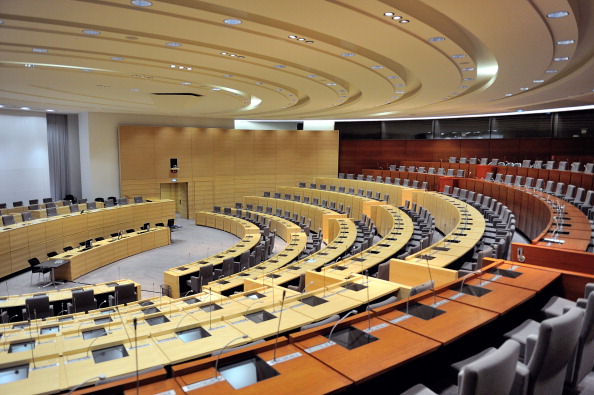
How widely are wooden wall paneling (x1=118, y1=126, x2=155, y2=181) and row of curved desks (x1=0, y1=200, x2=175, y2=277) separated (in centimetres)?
235

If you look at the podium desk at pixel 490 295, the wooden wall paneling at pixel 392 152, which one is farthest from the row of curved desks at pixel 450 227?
the wooden wall paneling at pixel 392 152

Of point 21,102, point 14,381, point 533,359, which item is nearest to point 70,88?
point 21,102

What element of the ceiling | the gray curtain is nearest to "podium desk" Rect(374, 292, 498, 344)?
the ceiling

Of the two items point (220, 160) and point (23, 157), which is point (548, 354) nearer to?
point (23, 157)

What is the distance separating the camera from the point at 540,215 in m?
10.5

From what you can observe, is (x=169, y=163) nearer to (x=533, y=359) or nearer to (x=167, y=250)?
(x=167, y=250)

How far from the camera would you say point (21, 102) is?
1430 cm

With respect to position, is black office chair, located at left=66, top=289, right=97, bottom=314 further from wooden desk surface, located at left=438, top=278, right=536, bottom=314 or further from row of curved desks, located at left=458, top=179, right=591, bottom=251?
row of curved desks, located at left=458, top=179, right=591, bottom=251

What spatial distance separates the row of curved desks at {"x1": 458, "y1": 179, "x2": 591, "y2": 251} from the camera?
6634 mm

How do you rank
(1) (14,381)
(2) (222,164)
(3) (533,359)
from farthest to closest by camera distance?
1. (2) (222,164)
2. (1) (14,381)
3. (3) (533,359)

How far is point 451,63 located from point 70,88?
375 inches

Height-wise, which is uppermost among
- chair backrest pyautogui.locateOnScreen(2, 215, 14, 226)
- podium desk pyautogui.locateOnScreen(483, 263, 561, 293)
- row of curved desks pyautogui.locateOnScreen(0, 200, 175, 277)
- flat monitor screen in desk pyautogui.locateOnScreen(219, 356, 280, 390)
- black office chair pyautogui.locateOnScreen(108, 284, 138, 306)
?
podium desk pyautogui.locateOnScreen(483, 263, 561, 293)

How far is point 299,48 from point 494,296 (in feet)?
15.3

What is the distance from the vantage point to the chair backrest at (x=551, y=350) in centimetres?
269
